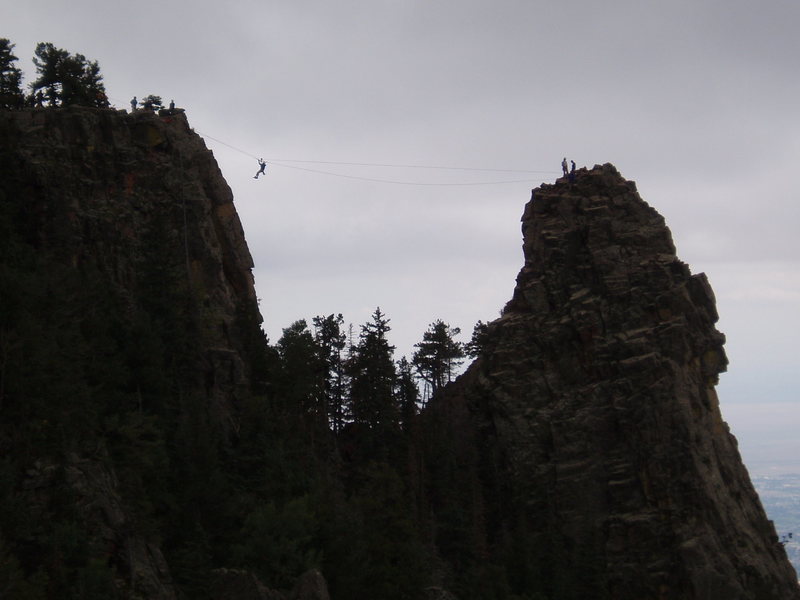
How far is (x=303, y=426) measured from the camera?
58.9 meters

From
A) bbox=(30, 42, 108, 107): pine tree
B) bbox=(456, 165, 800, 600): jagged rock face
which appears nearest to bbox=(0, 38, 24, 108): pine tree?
bbox=(30, 42, 108, 107): pine tree

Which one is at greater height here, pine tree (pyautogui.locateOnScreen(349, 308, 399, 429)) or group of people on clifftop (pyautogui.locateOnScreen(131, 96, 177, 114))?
group of people on clifftop (pyautogui.locateOnScreen(131, 96, 177, 114))

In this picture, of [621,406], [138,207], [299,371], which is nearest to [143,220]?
[138,207]

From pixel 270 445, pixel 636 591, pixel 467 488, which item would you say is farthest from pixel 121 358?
pixel 636 591

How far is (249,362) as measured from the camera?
57.1 meters

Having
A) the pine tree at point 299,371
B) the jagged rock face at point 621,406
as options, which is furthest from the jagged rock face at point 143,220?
the jagged rock face at point 621,406

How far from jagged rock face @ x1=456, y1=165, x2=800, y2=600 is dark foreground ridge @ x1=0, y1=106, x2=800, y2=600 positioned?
0.16 m

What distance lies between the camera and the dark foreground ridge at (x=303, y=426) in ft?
121

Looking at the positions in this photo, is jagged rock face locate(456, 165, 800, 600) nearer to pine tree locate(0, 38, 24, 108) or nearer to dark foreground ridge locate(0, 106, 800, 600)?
dark foreground ridge locate(0, 106, 800, 600)

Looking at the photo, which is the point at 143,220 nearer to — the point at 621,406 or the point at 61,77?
the point at 61,77

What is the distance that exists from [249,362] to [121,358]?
42.5 feet

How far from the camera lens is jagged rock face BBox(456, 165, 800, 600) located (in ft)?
204

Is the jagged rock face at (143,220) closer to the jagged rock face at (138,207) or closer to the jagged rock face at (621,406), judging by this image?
the jagged rock face at (138,207)

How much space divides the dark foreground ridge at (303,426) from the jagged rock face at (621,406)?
0.16 meters
